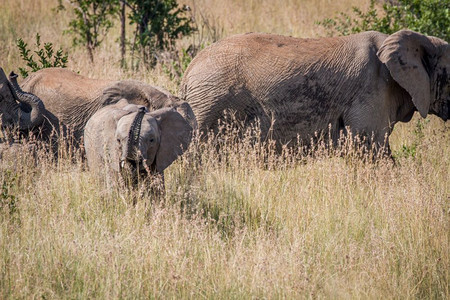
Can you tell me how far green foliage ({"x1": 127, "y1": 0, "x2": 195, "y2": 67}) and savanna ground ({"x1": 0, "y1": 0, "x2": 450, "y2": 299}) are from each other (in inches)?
173

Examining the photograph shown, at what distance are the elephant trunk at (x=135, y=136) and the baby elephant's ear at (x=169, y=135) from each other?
484 millimetres

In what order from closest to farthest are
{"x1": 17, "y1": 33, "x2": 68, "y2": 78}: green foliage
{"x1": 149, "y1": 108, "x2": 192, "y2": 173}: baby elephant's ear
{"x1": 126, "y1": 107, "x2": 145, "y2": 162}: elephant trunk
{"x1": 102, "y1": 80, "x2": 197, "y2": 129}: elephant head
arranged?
{"x1": 126, "y1": 107, "x2": 145, "y2": 162}: elephant trunk
{"x1": 149, "y1": 108, "x2": 192, "y2": 173}: baby elephant's ear
{"x1": 102, "y1": 80, "x2": 197, "y2": 129}: elephant head
{"x1": 17, "y1": 33, "x2": 68, "y2": 78}: green foliage

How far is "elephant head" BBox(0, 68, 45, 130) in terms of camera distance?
306 inches

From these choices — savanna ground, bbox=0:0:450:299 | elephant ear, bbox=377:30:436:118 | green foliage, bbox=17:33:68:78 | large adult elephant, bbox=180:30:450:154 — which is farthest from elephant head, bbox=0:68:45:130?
elephant ear, bbox=377:30:436:118

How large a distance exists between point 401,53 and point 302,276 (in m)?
3.78

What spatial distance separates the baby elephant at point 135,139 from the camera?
20.0 ft

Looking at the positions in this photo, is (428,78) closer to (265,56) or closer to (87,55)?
(265,56)

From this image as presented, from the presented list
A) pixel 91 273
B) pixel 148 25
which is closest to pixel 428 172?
pixel 91 273

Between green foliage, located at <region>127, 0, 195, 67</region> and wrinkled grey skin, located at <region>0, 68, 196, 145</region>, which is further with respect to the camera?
green foliage, located at <region>127, 0, 195, 67</region>

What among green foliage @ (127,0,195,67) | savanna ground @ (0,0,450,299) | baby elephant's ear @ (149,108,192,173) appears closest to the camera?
savanna ground @ (0,0,450,299)

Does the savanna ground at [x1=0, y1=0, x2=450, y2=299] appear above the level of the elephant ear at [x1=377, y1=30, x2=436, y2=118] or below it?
below

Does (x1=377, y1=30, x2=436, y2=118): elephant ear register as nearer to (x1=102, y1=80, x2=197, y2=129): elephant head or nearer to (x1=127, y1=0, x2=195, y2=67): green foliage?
(x1=102, y1=80, x2=197, y2=129): elephant head

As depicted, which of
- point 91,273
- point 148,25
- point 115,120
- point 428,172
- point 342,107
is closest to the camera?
point 91,273

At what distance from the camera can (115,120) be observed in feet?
21.5
